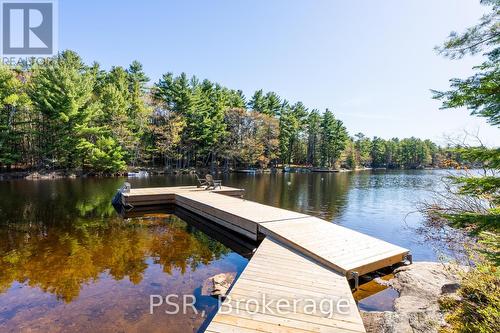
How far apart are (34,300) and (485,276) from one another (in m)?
7.29

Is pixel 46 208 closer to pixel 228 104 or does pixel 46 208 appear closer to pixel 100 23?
pixel 100 23

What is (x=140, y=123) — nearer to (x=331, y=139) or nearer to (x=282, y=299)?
(x=282, y=299)

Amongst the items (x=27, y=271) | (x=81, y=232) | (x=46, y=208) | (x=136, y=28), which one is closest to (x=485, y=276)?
(x=27, y=271)

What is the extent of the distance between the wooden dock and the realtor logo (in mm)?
11214

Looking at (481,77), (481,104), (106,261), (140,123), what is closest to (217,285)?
(106,261)

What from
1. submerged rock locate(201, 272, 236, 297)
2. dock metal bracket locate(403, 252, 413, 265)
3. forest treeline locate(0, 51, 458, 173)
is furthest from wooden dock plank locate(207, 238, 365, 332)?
forest treeline locate(0, 51, 458, 173)

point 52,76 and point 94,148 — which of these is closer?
point 52,76

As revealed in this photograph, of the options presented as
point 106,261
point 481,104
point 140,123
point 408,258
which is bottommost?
point 106,261

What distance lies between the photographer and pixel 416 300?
4.65 metres

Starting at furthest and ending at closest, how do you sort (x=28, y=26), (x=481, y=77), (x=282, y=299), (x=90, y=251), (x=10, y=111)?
(x=10, y=111)
(x=28, y=26)
(x=90, y=251)
(x=282, y=299)
(x=481, y=77)

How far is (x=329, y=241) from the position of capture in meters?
6.26

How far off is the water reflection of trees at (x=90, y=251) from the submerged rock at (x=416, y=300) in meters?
4.22

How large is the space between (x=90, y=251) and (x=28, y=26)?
11.1 metres

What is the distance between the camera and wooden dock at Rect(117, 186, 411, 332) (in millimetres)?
3143
